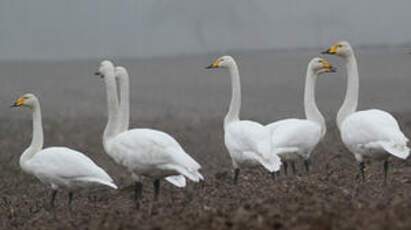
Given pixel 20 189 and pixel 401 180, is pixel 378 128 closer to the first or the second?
pixel 401 180

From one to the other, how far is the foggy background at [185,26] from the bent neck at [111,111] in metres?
36.8

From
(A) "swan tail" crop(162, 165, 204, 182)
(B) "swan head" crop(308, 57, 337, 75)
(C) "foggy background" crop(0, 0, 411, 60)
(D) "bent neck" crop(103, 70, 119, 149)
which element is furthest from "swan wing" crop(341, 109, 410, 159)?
(C) "foggy background" crop(0, 0, 411, 60)

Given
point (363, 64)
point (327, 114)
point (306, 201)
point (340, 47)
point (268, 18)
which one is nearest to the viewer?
point (306, 201)

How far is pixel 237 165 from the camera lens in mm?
11078

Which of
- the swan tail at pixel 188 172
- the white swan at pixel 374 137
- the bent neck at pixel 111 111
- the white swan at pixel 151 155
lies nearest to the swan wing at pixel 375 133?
the white swan at pixel 374 137

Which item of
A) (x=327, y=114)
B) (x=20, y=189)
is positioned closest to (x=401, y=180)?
(x=20, y=189)

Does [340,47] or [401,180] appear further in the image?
[340,47]

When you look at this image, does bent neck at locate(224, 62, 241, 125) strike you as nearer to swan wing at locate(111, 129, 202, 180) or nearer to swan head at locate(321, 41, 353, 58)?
swan head at locate(321, 41, 353, 58)

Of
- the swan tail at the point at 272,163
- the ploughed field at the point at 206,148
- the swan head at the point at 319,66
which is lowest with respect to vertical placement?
the ploughed field at the point at 206,148

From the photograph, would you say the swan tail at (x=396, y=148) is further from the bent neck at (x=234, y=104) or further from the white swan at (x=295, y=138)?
the bent neck at (x=234, y=104)

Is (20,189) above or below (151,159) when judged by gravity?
below

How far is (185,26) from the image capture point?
186 ft

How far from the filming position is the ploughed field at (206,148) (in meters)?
7.05

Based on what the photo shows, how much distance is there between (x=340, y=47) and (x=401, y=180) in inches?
108
